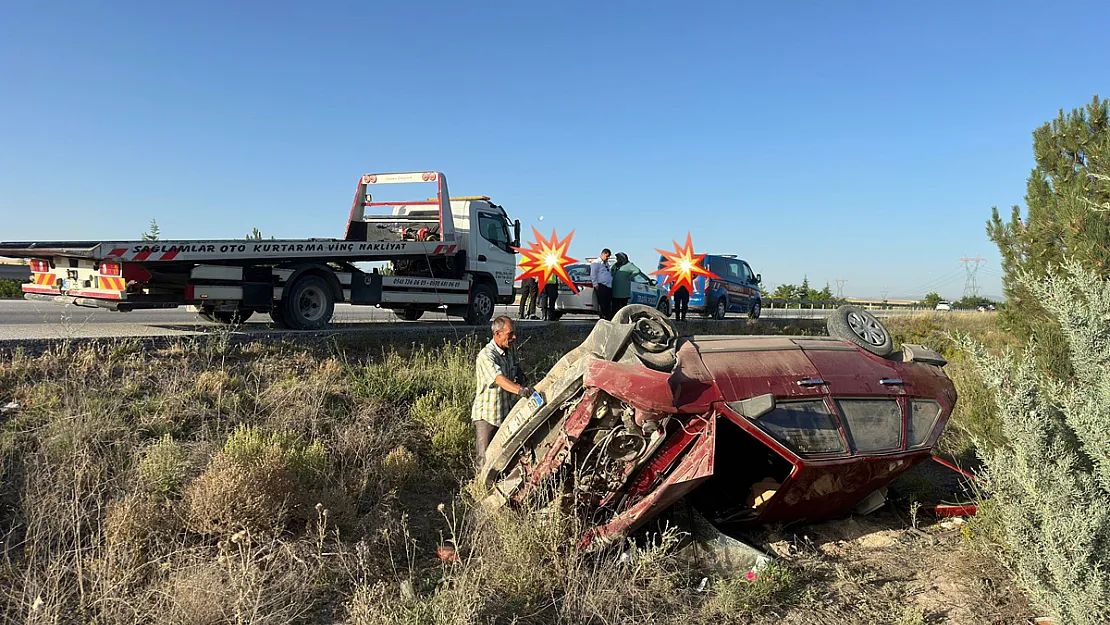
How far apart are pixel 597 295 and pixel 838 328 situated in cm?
989

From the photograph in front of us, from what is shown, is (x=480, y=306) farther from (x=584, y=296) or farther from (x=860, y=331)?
(x=860, y=331)

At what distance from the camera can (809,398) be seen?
4.42 metres

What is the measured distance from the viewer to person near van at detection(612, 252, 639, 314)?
15.0 metres

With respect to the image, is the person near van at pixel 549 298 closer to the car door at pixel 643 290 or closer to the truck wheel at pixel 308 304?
the car door at pixel 643 290

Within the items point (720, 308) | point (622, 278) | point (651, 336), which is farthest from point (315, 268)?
point (720, 308)

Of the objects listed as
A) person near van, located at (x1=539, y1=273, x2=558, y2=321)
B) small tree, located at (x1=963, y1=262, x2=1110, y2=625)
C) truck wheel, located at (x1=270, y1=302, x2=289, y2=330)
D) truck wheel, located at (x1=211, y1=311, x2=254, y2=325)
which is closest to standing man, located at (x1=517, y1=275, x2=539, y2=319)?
person near van, located at (x1=539, y1=273, x2=558, y2=321)

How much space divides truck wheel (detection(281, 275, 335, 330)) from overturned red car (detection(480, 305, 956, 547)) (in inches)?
243

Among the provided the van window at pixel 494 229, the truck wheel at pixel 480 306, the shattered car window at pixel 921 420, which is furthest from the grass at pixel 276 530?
the van window at pixel 494 229

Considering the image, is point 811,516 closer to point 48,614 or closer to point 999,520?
point 999,520

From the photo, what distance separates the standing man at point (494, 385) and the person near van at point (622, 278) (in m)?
9.51

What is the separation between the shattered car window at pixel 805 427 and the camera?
428cm

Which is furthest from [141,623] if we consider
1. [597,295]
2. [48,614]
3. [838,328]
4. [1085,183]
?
[597,295]

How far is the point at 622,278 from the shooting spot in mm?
15102

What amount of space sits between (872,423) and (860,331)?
0.88m
